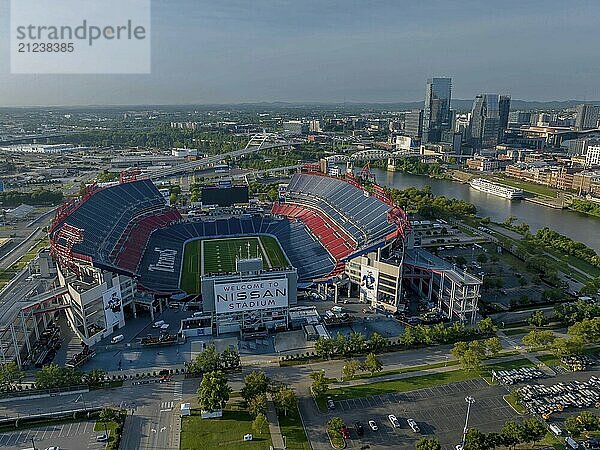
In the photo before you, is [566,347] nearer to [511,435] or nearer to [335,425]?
[511,435]

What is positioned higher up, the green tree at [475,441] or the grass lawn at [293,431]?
the green tree at [475,441]

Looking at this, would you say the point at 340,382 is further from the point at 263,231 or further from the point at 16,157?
the point at 16,157

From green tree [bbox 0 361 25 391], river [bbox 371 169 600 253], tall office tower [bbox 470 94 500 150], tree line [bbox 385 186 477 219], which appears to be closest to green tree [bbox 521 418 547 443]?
green tree [bbox 0 361 25 391]

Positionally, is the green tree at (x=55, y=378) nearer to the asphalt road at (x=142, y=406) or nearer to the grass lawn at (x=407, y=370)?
the asphalt road at (x=142, y=406)

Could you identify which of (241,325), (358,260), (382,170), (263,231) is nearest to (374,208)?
(358,260)

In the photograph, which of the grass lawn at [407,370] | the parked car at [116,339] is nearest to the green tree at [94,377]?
the parked car at [116,339]

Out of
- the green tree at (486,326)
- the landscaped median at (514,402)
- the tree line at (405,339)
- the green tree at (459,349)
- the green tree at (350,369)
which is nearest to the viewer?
the landscaped median at (514,402)
